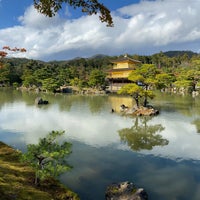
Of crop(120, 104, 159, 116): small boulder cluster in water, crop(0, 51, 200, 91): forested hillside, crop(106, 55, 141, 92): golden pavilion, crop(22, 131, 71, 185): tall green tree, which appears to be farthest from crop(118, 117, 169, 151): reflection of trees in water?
crop(106, 55, 141, 92): golden pavilion

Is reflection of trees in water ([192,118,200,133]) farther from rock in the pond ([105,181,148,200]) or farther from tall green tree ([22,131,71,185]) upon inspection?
tall green tree ([22,131,71,185])

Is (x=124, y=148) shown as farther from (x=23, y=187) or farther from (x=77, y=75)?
(x=77, y=75)

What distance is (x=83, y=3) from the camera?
4.84 m

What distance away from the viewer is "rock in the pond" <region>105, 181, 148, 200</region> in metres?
6.12

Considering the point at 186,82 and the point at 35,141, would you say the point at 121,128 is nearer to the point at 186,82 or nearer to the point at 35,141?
the point at 35,141

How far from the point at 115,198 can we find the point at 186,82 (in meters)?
37.1

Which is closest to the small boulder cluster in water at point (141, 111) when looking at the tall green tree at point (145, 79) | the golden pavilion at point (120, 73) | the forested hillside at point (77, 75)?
the tall green tree at point (145, 79)

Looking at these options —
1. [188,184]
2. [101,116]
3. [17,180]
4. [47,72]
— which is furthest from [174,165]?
[47,72]

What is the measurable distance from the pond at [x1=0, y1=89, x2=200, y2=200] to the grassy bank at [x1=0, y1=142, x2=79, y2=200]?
0.62 meters

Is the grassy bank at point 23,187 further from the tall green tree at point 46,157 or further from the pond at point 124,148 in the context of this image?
the pond at point 124,148

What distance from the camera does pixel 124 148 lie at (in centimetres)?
1155

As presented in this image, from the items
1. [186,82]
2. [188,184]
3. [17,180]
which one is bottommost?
[188,184]

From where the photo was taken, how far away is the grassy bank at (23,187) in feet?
19.0

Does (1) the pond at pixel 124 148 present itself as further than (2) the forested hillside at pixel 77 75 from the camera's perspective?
No
